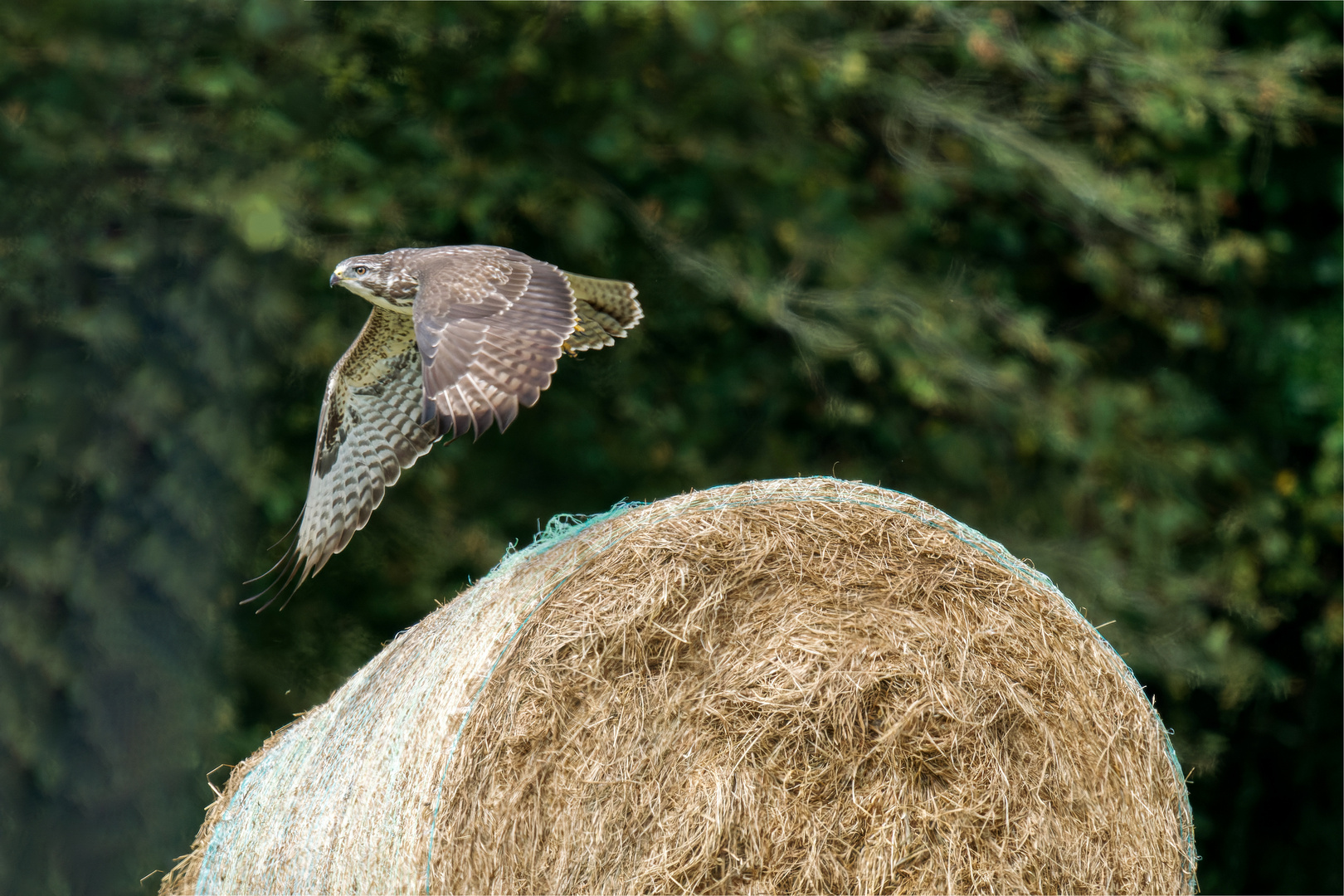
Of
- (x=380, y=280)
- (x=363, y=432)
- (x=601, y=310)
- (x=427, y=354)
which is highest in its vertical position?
(x=427, y=354)

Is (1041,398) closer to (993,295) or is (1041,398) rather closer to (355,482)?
(993,295)

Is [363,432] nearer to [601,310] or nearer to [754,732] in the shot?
[601,310]

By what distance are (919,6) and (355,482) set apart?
3.14 m

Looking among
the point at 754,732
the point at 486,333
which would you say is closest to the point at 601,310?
the point at 486,333

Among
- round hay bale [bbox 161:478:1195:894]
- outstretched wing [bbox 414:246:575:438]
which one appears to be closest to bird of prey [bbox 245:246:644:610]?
outstretched wing [bbox 414:246:575:438]

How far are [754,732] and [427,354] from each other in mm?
1037

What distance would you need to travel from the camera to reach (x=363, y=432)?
3238 mm

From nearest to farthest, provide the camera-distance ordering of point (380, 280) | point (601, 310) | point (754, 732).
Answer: point (754, 732), point (380, 280), point (601, 310)

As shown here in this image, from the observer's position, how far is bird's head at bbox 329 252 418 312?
312cm

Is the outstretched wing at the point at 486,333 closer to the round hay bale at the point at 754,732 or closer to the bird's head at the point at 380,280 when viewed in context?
the bird's head at the point at 380,280

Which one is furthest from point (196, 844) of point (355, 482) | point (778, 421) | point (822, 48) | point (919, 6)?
point (919, 6)

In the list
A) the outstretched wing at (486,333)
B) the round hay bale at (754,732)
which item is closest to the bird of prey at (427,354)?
the outstretched wing at (486,333)

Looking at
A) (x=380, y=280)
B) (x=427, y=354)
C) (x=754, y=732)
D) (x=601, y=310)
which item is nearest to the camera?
(x=754, y=732)

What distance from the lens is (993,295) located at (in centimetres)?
514
